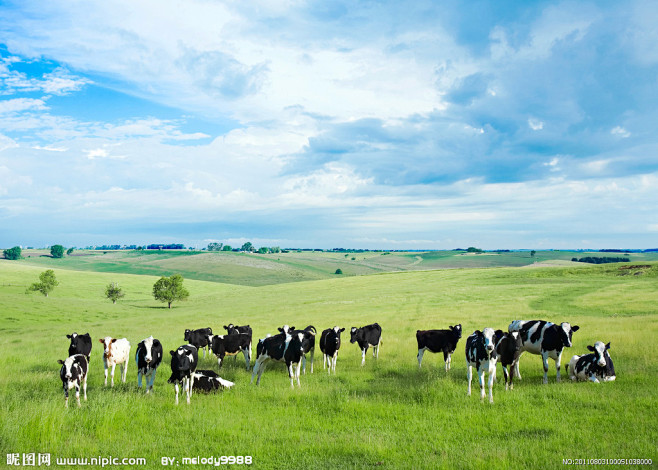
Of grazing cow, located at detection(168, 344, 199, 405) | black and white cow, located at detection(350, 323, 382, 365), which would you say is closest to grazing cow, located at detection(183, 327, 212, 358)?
black and white cow, located at detection(350, 323, 382, 365)

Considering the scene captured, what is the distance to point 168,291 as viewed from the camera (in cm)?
7156

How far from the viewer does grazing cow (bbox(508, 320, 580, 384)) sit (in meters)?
14.4

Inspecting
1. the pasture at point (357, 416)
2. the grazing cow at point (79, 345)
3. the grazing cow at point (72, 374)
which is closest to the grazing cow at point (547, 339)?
the pasture at point (357, 416)

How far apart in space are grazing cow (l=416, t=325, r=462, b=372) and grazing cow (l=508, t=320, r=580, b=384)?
8.25 ft

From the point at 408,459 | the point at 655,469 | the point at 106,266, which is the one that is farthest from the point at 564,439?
the point at 106,266

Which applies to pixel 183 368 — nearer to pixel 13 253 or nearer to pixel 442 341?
pixel 442 341

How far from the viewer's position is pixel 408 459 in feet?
27.0

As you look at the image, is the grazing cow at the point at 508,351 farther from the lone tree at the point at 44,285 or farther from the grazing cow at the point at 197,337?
the lone tree at the point at 44,285

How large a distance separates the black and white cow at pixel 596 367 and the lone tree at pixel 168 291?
67526mm

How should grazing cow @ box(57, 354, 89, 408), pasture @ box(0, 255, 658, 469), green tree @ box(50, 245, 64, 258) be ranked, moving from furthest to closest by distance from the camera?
A: green tree @ box(50, 245, 64, 258), grazing cow @ box(57, 354, 89, 408), pasture @ box(0, 255, 658, 469)

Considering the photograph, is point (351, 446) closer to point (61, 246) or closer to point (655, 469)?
point (655, 469)

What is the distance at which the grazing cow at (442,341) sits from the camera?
663 inches

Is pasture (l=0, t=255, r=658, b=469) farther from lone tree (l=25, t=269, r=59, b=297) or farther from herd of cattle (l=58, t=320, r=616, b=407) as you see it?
lone tree (l=25, t=269, r=59, b=297)

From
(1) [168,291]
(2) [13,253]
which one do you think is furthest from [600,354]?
(2) [13,253]
